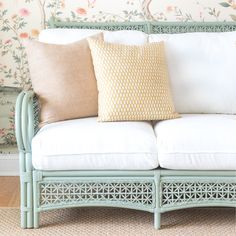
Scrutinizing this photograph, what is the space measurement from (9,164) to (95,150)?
110cm

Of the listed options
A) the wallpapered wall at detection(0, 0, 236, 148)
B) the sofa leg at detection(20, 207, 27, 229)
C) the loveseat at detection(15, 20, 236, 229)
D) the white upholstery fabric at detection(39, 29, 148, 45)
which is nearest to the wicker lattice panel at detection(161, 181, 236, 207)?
the loveseat at detection(15, 20, 236, 229)

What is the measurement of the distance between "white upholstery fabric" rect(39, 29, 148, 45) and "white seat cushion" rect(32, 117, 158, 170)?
25.8 inches

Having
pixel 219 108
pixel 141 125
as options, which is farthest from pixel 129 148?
pixel 219 108

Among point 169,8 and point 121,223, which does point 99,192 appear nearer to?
point 121,223

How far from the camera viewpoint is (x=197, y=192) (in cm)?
220

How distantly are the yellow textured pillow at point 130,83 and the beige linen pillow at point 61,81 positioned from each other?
0.20 ft

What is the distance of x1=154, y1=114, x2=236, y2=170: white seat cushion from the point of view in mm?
2122

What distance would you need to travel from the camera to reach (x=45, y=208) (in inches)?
87.7

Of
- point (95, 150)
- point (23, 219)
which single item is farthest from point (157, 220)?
point (23, 219)

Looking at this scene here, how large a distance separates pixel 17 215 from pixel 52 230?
26 cm

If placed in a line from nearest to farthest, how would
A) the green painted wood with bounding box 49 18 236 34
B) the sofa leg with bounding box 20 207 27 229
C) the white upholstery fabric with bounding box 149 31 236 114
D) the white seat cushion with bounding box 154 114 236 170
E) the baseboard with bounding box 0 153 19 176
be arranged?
the white seat cushion with bounding box 154 114 236 170 < the sofa leg with bounding box 20 207 27 229 < the white upholstery fabric with bounding box 149 31 236 114 < the green painted wood with bounding box 49 18 236 34 < the baseboard with bounding box 0 153 19 176

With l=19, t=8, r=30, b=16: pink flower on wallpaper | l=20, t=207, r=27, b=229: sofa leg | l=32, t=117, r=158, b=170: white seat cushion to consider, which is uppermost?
l=19, t=8, r=30, b=16: pink flower on wallpaper

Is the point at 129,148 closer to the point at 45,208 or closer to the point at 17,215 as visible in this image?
the point at 45,208

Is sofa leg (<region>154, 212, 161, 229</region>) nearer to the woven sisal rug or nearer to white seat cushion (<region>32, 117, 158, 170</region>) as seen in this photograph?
the woven sisal rug
